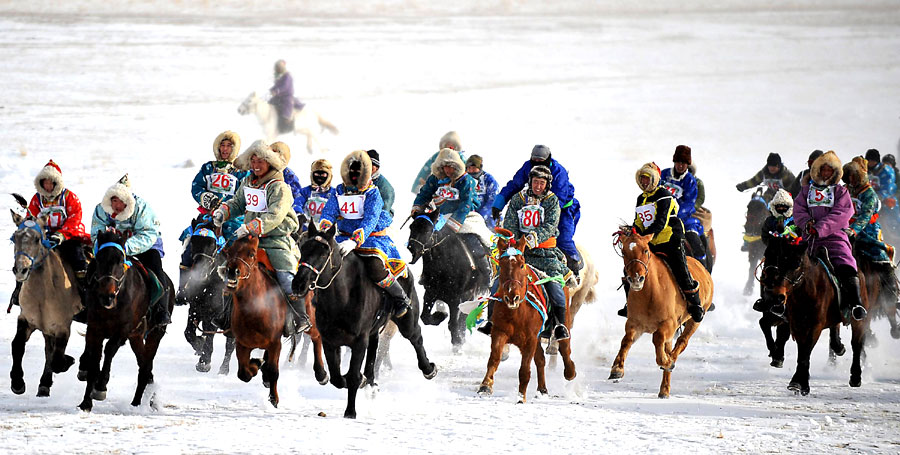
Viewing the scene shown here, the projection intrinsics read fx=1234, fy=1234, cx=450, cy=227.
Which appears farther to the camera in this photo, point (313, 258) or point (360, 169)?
point (360, 169)

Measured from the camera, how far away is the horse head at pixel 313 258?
1023 centimetres

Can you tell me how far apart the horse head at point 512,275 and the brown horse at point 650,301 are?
3.78ft

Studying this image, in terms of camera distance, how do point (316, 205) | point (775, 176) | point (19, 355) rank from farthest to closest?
point (775, 176) < point (316, 205) < point (19, 355)

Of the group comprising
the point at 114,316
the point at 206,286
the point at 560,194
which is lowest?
the point at 114,316

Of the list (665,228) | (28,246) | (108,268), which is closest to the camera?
(108,268)

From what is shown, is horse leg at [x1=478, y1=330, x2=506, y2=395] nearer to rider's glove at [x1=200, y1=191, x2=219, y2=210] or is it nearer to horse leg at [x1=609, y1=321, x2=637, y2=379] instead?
horse leg at [x1=609, y1=321, x2=637, y2=379]

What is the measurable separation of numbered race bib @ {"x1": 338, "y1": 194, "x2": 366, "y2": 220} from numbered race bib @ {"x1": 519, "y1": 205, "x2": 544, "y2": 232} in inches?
74.8

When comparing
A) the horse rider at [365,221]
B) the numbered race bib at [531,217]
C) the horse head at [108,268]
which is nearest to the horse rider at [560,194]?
the numbered race bib at [531,217]

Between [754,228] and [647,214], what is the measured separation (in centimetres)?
806

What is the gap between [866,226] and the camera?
1446cm

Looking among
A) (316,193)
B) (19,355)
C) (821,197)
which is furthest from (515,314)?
(19,355)

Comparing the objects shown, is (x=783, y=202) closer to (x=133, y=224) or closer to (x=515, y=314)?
(x=515, y=314)

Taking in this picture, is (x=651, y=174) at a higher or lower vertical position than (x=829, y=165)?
lower

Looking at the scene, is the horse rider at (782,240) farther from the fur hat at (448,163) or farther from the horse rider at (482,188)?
the horse rider at (482,188)
